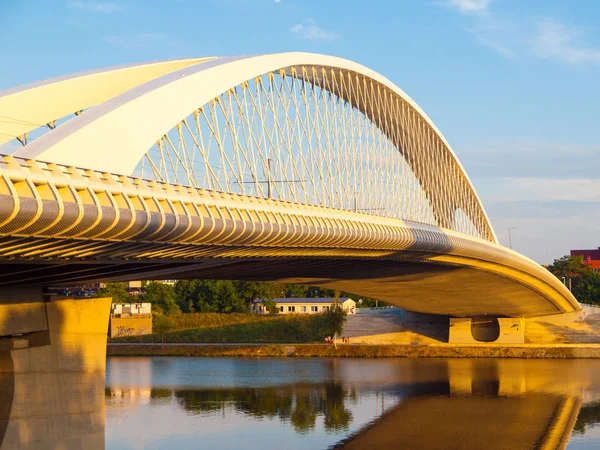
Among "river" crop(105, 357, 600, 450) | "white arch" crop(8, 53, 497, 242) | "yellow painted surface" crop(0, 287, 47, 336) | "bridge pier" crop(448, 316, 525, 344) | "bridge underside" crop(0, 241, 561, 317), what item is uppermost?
"white arch" crop(8, 53, 497, 242)

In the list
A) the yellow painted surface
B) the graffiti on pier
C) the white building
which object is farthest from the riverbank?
the yellow painted surface

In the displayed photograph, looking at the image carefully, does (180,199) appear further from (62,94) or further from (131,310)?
(131,310)

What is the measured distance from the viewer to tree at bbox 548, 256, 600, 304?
10144 centimetres

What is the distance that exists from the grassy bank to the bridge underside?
1114 centimetres

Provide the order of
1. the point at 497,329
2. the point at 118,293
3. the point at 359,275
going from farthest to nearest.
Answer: the point at 118,293 → the point at 497,329 → the point at 359,275

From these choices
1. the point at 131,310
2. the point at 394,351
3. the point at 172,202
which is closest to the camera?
the point at 172,202

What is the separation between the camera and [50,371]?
2870 centimetres

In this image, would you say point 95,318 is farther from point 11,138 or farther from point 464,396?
point 464,396

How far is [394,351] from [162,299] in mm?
29240

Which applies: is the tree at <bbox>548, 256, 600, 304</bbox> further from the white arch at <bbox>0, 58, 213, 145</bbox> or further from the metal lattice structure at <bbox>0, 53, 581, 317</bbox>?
the white arch at <bbox>0, 58, 213, 145</bbox>

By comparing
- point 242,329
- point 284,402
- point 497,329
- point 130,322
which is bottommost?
point 284,402

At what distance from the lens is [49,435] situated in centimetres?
2795

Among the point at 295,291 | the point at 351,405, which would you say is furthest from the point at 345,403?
the point at 295,291

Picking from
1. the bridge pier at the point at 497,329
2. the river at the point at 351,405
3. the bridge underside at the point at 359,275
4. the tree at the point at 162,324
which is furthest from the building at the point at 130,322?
the bridge pier at the point at 497,329
